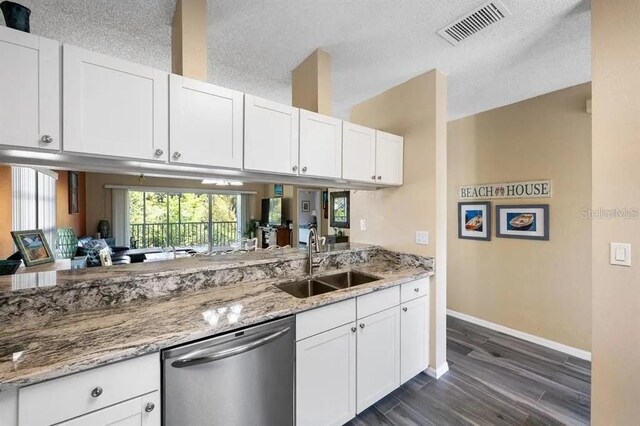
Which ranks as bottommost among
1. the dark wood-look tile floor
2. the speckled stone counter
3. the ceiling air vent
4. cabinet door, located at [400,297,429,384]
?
the dark wood-look tile floor

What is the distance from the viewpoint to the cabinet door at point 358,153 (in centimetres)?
219

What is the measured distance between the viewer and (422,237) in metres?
2.46

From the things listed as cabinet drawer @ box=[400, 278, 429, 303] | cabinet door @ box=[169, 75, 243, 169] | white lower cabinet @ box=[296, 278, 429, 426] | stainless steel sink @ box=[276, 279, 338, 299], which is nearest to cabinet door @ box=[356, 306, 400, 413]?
white lower cabinet @ box=[296, 278, 429, 426]

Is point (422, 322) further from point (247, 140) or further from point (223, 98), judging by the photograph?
point (223, 98)

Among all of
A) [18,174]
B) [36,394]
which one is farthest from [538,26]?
[18,174]

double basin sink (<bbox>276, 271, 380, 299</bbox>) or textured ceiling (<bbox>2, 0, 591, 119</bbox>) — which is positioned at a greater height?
textured ceiling (<bbox>2, 0, 591, 119</bbox>)

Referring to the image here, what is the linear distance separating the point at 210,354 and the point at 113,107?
1254 mm

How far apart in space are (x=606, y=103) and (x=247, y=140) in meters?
2.06

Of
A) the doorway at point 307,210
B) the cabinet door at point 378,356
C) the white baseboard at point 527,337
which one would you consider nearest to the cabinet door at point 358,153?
the cabinet door at point 378,356

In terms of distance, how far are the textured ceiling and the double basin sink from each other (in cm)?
184

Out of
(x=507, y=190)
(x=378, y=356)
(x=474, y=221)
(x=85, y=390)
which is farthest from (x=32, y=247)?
(x=507, y=190)

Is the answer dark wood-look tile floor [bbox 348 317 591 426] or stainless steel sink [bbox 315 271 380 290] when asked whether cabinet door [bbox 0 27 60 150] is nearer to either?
stainless steel sink [bbox 315 271 380 290]

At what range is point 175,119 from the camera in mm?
1449

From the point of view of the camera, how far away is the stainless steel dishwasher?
1.13 m
